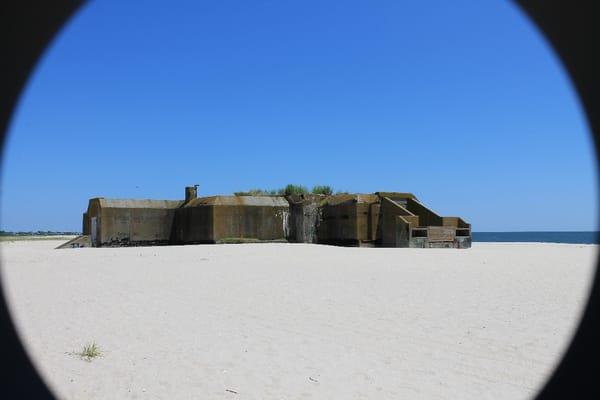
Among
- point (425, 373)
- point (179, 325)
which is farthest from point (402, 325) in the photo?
point (179, 325)

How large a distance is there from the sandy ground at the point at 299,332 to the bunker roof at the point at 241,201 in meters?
14.0

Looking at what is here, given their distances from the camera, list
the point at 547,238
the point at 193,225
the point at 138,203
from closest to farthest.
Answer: the point at 193,225 < the point at 138,203 < the point at 547,238

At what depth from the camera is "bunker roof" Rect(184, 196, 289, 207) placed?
26.8 meters

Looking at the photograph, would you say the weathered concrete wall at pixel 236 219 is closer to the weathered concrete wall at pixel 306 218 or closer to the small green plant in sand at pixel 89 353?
the weathered concrete wall at pixel 306 218

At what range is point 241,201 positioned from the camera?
89.4 ft

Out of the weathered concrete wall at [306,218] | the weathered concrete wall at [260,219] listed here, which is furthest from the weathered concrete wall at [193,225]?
the weathered concrete wall at [306,218]

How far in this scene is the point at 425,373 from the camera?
215 inches

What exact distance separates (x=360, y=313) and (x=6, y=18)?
21.3 ft

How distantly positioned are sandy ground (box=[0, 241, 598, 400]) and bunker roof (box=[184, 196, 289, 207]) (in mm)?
13966

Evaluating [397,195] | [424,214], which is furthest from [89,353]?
[397,195]

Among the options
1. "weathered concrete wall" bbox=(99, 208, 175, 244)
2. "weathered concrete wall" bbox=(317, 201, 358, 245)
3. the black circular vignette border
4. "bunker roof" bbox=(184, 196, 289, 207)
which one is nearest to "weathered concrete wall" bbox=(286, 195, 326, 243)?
"weathered concrete wall" bbox=(317, 201, 358, 245)

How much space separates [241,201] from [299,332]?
67.4 feet

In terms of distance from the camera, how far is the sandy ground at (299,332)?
5.09 meters

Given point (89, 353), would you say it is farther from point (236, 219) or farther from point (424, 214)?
point (236, 219)
